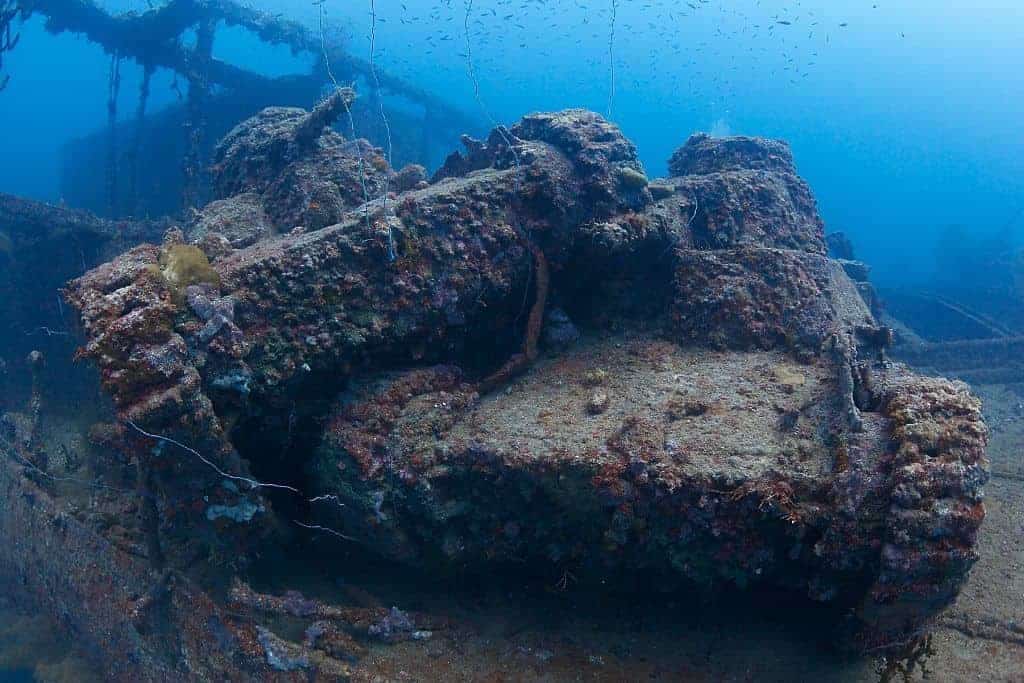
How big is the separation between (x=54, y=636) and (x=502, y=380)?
6.30 metres

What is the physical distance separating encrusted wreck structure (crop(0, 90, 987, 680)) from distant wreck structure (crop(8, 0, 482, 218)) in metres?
11.9

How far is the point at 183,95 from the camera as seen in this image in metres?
21.6

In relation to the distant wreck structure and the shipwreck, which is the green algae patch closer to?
the shipwreck

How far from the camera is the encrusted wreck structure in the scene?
4.16m

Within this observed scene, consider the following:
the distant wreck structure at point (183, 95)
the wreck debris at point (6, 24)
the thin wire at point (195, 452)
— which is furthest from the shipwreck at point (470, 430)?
the wreck debris at point (6, 24)

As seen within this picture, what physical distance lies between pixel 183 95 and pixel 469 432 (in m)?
23.0

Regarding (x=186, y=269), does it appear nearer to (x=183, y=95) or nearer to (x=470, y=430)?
(x=470, y=430)

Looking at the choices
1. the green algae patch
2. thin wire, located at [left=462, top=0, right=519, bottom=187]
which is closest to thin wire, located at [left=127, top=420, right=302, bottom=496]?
the green algae patch

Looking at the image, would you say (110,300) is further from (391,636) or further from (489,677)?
(489,677)

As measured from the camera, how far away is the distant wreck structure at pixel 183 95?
18375mm

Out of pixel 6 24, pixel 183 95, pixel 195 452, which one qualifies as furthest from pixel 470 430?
pixel 183 95

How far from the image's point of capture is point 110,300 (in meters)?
4.45

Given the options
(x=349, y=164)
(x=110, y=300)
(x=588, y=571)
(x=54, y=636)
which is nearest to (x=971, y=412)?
(x=588, y=571)

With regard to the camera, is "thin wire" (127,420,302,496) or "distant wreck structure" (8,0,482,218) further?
"distant wreck structure" (8,0,482,218)
